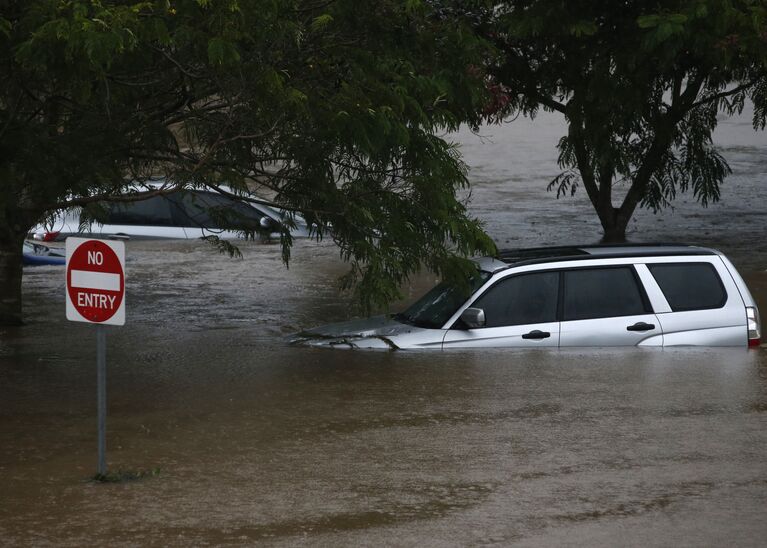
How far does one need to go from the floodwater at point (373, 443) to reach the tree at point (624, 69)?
4924mm

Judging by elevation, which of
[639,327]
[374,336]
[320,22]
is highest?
[320,22]

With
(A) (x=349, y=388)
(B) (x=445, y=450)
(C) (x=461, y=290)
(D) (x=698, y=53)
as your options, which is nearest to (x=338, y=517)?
(B) (x=445, y=450)

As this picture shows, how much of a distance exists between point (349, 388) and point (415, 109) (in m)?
2.43

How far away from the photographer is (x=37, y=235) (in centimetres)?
2194

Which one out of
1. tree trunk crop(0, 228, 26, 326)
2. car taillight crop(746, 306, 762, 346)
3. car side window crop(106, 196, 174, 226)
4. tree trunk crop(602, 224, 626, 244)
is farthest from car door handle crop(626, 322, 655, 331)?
car side window crop(106, 196, 174, 226)

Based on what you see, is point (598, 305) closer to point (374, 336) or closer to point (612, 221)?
point (374, 336)

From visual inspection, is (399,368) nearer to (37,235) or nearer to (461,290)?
(461,290)

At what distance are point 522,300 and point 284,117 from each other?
2.73 metres

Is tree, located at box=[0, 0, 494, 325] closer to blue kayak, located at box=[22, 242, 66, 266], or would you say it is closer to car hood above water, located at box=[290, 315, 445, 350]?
car hood above water, located at box=[290, 315, 445, 350]

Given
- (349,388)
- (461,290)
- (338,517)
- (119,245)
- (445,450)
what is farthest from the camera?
(461,290)

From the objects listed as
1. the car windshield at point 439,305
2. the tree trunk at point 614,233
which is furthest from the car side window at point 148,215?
the car windshield at point 439,305

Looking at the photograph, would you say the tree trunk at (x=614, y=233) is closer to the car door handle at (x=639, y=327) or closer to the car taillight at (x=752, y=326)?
the car taillight at (x=752, y=326)

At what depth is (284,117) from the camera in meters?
10.5

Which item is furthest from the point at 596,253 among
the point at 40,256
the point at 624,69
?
the point at 40,256
